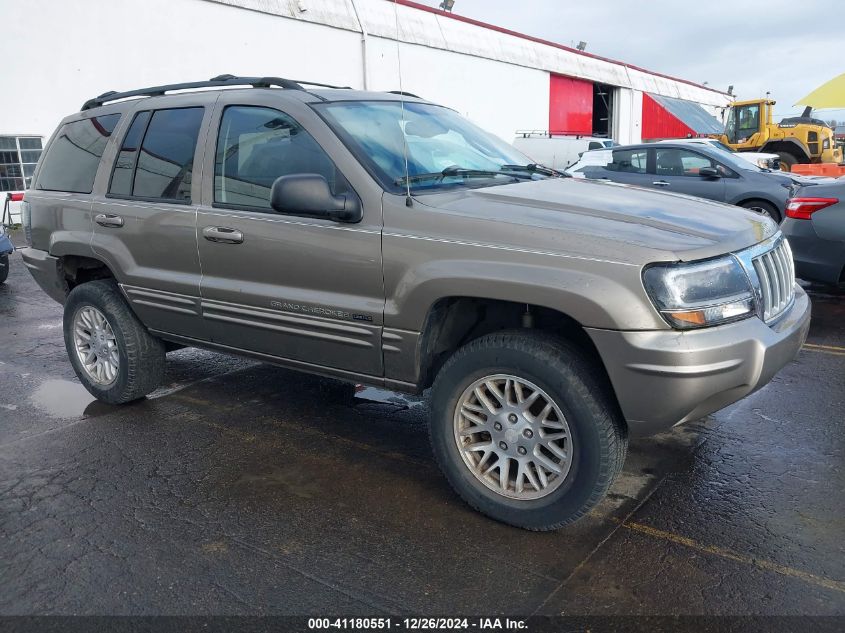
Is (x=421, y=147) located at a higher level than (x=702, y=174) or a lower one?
higher

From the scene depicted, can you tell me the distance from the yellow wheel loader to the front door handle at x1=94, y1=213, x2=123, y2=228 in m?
23.1

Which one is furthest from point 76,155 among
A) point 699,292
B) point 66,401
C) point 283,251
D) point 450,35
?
point 450,35

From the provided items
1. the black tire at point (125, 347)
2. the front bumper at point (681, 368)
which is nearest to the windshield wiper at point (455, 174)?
the front bumper at point (681, 368)

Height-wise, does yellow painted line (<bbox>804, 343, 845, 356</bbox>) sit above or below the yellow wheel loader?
below

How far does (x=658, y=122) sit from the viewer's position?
137ft

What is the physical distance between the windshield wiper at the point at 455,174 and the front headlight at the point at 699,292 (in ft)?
4.23

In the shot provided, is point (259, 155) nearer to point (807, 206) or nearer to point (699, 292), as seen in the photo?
point (699, 292)

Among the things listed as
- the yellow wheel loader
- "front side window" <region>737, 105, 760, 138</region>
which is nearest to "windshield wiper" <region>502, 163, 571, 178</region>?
the yellow wheel loader

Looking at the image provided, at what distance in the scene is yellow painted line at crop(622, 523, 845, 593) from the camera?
2883 mm

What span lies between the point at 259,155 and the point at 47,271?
220cm

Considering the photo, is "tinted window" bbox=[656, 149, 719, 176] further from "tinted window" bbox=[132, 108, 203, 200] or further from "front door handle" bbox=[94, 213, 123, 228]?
"front door handle" bbox=[94, 213, 123, 228]

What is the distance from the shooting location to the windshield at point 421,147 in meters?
3.74

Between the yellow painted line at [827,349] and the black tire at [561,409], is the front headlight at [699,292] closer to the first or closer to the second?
the black tire at [561,409]

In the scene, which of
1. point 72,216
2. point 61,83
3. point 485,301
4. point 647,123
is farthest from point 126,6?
point 647,123
